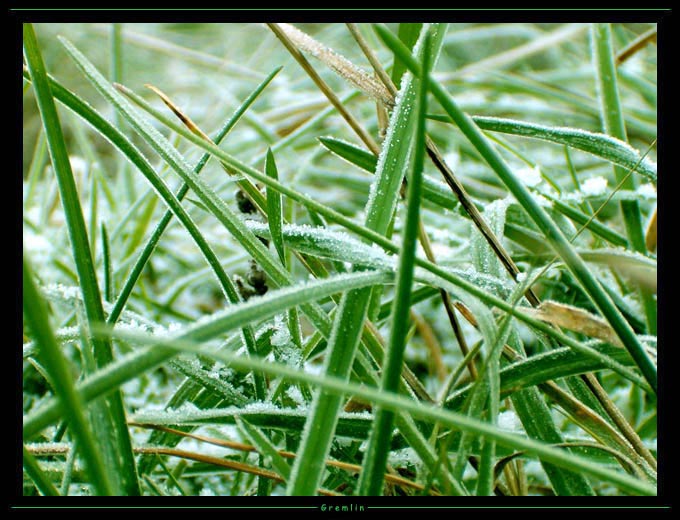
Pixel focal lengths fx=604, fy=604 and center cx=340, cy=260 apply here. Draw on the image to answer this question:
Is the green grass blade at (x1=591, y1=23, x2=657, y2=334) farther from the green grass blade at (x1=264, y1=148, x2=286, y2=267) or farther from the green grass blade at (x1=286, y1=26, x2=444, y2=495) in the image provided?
the green grass blade at (x1=264, y1=148, x2=286, y2=267)

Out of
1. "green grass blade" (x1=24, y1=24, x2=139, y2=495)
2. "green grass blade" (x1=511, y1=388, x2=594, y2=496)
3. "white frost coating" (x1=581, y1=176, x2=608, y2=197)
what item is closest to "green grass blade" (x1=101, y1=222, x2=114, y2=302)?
"green grass blade" (x1=24, y1=24, x2=139, y2=495)

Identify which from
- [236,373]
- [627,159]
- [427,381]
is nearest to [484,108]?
[427,381]

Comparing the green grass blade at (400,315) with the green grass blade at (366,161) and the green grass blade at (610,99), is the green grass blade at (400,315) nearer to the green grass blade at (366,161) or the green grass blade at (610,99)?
the green grass blade at (366,161)

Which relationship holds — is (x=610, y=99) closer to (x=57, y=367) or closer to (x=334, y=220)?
(x=334, y=220)

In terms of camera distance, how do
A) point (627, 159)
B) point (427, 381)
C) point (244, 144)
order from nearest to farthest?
point (627, 159) → point (427, 381) → point (244, 144)

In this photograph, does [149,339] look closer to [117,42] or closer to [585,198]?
Answer: [585,198]

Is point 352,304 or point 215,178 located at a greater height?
point 215,178

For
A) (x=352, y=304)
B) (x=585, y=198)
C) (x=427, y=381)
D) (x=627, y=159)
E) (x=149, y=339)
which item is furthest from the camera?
(x=427, y=381)

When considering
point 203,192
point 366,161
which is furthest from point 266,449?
point 366,161
